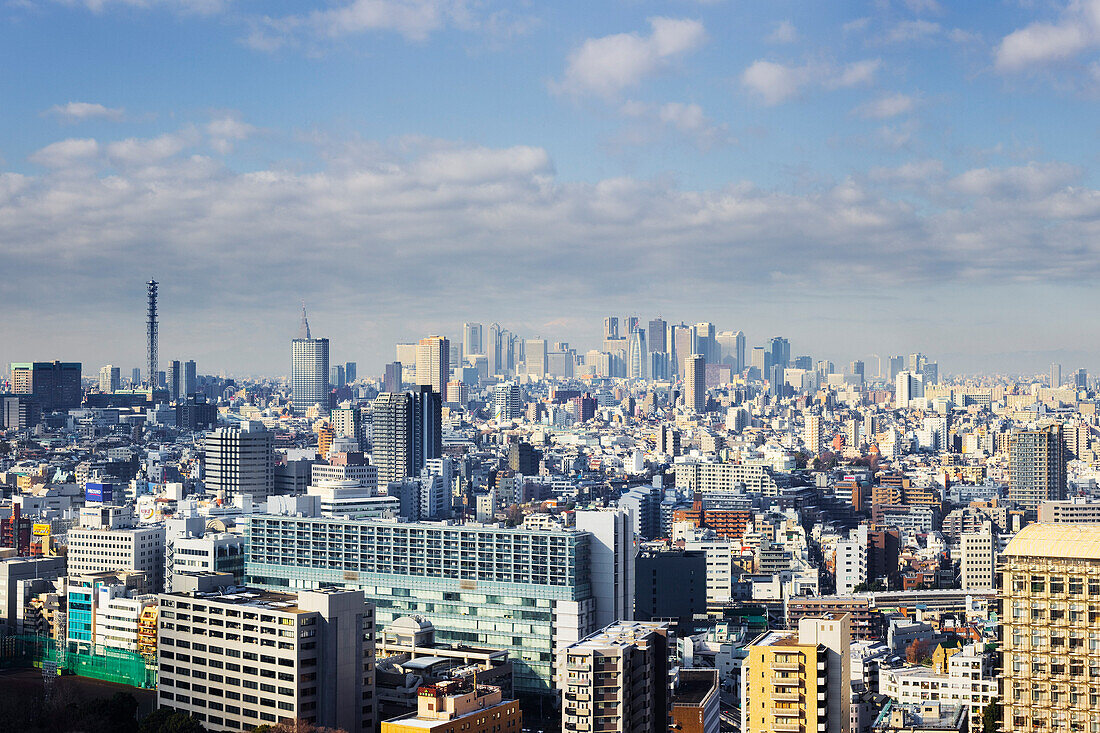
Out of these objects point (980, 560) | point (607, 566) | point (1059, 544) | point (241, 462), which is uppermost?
point (1059, 544)

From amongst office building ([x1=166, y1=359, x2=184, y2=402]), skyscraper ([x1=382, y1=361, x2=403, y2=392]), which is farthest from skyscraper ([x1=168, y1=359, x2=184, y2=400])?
skyscraper ([x1=382, y1=361, x2=403, y2=392])

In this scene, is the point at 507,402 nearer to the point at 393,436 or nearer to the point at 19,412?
the point at 19,412

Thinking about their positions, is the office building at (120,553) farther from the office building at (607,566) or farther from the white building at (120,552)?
the office building at (607,566)

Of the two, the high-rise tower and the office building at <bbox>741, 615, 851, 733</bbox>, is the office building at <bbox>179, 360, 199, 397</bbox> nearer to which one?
the high-rise tower

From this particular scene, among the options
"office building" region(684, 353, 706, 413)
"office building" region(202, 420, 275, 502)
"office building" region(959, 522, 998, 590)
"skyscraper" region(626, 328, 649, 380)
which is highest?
"skyscraper" region(626, 328, 649, 380)

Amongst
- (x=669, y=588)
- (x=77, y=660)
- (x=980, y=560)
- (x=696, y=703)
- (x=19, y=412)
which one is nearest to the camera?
(x=696, y=703)

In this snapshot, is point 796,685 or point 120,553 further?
point 120,553

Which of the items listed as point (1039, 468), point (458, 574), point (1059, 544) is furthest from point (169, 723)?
point (1039, 468)
